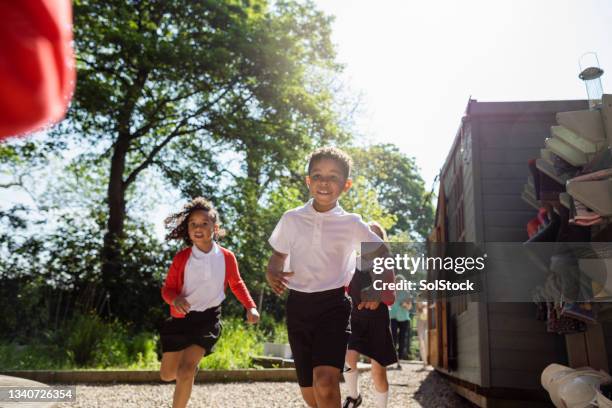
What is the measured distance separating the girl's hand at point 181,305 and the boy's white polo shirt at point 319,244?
0.94m

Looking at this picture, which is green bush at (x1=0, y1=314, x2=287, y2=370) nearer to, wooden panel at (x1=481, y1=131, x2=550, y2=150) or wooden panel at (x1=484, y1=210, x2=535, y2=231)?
wooden panel at (x1=484, y1=210, x2=535, y2=231)

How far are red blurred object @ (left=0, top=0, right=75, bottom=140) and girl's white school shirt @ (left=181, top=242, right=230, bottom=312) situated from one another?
340 cm

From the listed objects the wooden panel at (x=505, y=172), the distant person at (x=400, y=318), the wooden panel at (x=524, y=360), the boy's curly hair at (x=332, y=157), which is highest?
the wooden panel at (x=505, y=172)

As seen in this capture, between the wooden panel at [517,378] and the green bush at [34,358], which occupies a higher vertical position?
the wooden panel at [517,378]

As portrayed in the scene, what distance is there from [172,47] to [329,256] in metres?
10.3

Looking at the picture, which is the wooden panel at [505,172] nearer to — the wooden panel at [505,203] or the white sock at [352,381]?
the wooden panel at [505,203]

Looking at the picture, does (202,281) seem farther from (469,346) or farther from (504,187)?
(504,187)

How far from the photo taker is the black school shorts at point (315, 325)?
2824 millimetres

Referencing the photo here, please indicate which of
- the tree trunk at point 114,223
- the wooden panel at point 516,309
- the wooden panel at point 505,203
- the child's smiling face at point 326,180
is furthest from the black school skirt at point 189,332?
the tree trunk at point 114,223

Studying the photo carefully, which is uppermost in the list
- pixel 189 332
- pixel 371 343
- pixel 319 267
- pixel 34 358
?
pixel 319 267

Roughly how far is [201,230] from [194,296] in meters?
0.55

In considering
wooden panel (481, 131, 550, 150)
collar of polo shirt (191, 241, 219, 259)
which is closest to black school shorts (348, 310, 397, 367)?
collar of polo shirt (191, 241, 219, 259)

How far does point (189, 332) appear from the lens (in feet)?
12.4

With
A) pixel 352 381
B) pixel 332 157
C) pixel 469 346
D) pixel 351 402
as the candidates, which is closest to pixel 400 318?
pixel 469 346
